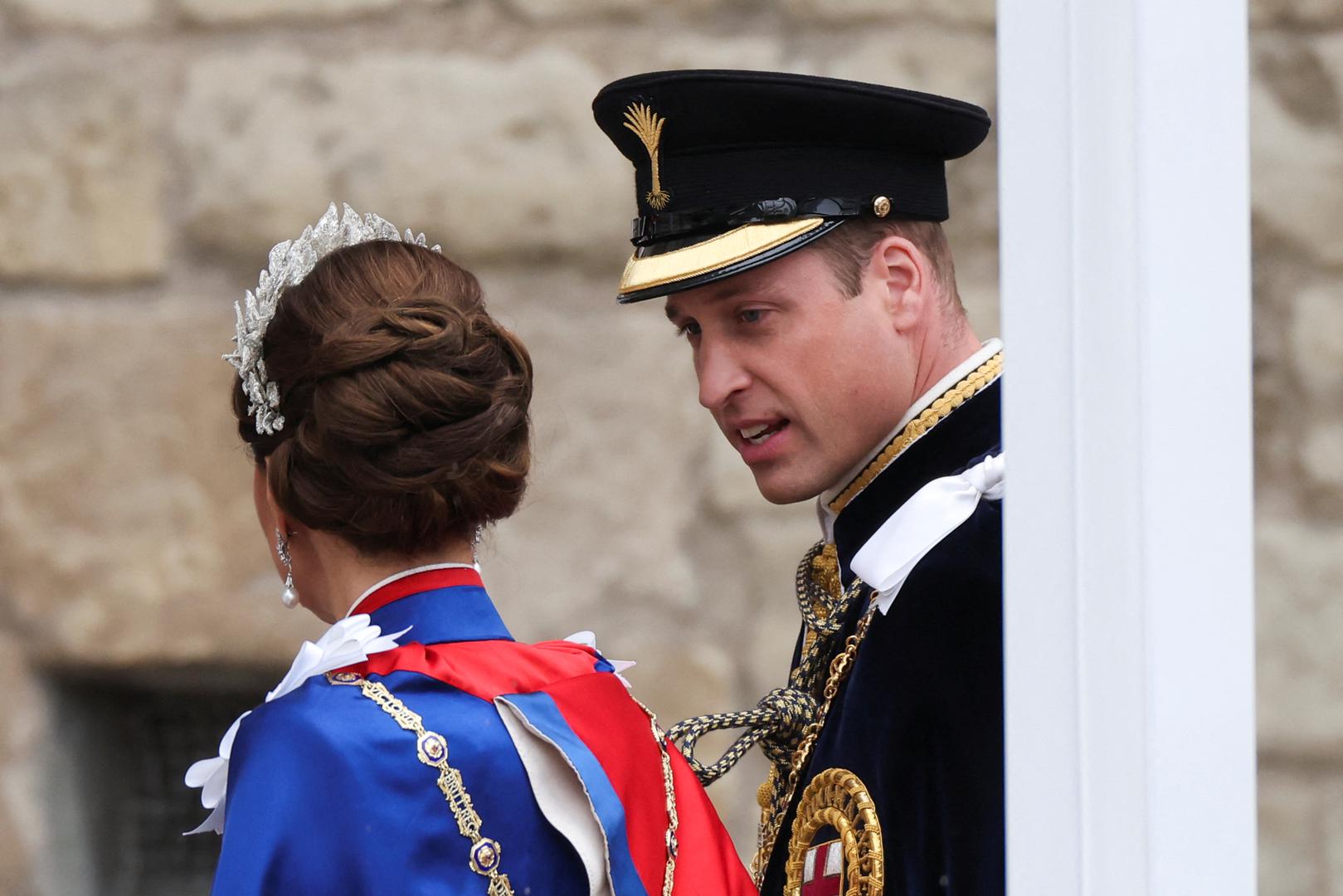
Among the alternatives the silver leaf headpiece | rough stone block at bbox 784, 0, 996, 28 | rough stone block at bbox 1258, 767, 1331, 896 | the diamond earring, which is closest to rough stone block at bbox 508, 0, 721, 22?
rough stone block at bbox 784, 0, 996, 28

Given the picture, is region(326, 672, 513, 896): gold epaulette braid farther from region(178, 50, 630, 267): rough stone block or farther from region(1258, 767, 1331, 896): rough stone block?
region(178, 50, 630, 267): rough stone block

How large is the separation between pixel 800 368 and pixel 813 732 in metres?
0.35

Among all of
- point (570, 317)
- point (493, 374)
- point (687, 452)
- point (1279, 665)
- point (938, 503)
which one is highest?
point (570, 317)

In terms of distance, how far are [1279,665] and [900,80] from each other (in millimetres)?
1524

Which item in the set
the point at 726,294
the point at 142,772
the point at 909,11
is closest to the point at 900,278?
the point at 726,294

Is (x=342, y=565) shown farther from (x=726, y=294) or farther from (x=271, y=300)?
(x=726, y=294)

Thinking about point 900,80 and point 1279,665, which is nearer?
point 1279,665

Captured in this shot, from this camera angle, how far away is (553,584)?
2.41 m

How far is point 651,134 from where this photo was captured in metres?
1.65

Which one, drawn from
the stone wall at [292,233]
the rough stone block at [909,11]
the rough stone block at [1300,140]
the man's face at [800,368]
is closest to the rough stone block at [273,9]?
the stone wall at [292,233]

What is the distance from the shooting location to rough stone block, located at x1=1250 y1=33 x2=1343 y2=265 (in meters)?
1.24

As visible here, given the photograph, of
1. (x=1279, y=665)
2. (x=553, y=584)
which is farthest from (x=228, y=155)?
(x=1279, y=665)

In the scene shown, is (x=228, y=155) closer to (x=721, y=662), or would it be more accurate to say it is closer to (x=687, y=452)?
(x=687, y=452)

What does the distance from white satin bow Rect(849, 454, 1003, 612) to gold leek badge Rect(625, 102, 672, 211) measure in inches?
16.9
